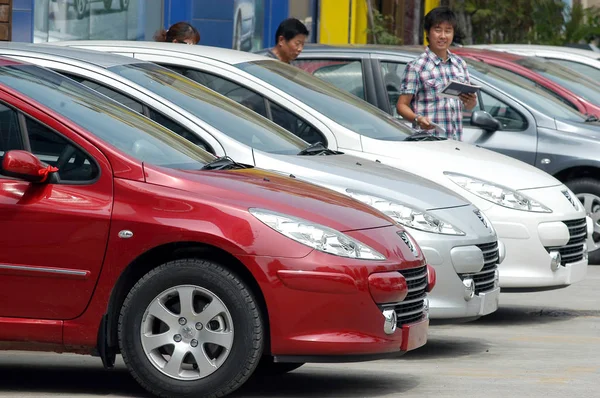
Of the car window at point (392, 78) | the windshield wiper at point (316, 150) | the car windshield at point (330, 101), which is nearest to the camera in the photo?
the windshield wiper at point (316, 150)

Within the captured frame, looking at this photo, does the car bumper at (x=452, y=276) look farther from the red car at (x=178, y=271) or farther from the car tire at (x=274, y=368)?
the red car at (x=178, y=271)

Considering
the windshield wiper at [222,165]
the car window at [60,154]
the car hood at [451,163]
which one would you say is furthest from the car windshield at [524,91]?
the car window at [60,154]

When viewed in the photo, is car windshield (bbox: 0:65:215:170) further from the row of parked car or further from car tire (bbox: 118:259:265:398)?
car tire (bbox: 118:259:265:398)

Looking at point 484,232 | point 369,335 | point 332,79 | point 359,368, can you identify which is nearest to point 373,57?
point 332,79

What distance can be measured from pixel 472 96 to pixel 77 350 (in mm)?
5353

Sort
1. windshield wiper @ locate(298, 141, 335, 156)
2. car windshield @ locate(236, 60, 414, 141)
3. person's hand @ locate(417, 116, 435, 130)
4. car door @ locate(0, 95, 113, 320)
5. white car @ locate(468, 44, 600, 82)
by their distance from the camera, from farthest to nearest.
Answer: white car @ locate(468, 44, 600, 82) < person's hand @ locate(417, 116, 435, 130) < car windshield @ locate(236, 60, 414, 141) < windshield wiper @ locate(298, 141, 335, 156) < car door @ locate(0, 95, 113, 320)

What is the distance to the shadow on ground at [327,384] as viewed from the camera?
22.9ft

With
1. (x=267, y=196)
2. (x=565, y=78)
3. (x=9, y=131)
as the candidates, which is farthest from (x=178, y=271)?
(x=565, y=78)

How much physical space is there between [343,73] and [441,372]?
4.87m

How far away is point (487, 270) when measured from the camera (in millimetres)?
8383

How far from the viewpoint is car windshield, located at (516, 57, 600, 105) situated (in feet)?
46.2

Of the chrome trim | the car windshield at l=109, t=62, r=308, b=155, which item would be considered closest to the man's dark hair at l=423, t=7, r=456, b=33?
the car windshield at l=109, t=62, r=308, b=155

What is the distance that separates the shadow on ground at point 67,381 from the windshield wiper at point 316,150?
5.88 feet

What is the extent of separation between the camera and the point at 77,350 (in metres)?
6.66
